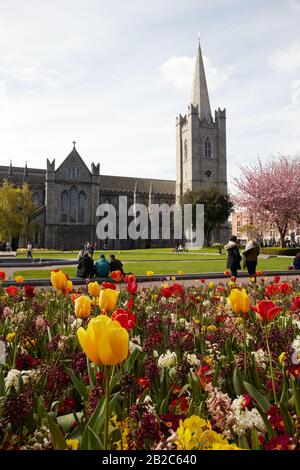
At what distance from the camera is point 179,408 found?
2.06m

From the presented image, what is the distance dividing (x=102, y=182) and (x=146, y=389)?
7938cm

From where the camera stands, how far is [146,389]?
6.91 ft

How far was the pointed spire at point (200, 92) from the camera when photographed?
73.0 m

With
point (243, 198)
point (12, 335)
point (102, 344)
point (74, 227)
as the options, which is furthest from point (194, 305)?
point (74, 227)

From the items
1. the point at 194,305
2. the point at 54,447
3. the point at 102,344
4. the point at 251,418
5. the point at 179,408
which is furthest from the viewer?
the point at 194,305

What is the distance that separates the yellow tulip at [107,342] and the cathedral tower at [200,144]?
71.0 meters

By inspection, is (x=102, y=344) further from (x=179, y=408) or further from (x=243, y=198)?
(x=243, y=198)

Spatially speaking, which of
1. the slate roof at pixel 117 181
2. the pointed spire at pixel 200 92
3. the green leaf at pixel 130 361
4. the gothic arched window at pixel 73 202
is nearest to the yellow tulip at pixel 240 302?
the green leaf at pixel 130 361

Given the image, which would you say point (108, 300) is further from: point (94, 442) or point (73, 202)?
point (73, 202)

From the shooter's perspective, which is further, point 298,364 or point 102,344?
point 298,364

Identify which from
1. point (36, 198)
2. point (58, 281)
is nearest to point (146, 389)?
point (58, 281)

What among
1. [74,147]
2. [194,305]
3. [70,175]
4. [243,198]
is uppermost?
[74,147]

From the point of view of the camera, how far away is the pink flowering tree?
44125 millimetres

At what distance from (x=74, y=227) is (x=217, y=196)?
85.4ft
